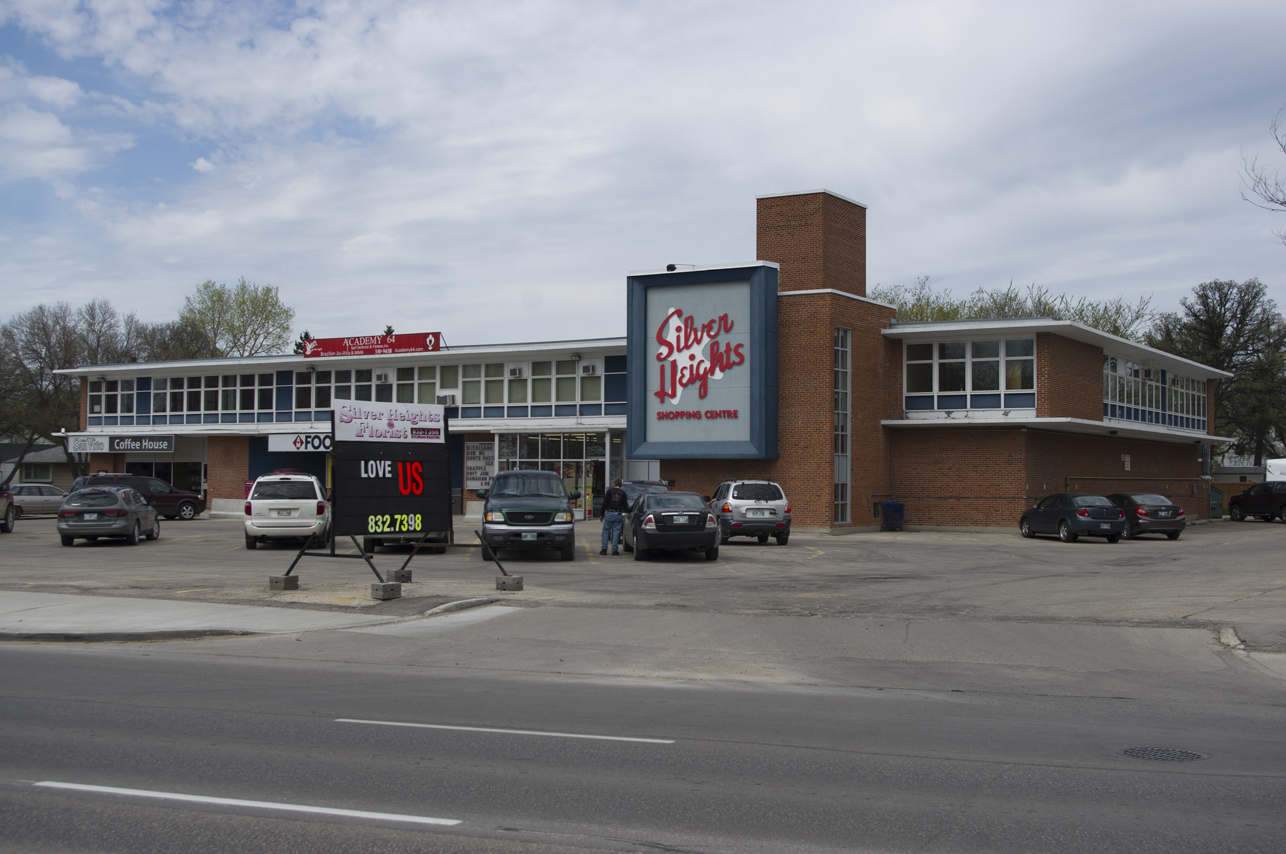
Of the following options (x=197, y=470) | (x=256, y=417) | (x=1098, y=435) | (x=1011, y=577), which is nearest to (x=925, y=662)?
(x=1011, y=577)

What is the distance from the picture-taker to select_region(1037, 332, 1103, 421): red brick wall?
34.1 meters

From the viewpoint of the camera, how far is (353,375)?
46000 millimetres

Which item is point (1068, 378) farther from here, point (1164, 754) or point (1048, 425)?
point (1164, 754)

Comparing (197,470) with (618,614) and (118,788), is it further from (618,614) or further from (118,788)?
(118,788)

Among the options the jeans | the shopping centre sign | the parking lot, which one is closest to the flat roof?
the shopping centre sign

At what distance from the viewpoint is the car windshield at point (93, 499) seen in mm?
26250

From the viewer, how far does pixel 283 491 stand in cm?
2494

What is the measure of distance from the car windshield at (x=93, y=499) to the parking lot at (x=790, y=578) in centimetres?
115

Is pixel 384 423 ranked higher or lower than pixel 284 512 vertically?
higher

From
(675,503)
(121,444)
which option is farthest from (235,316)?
(675,503)

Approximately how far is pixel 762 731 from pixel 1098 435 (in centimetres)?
3701

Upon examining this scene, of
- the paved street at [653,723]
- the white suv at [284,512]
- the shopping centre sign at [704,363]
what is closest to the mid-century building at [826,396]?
the shopping centre sign at [704,363]

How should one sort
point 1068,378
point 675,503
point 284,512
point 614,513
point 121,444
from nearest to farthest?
point 675,503 < point 614,513 < point 284,512 < point 1068,378 < point 121,444

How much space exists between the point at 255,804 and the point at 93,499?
24.1 m
